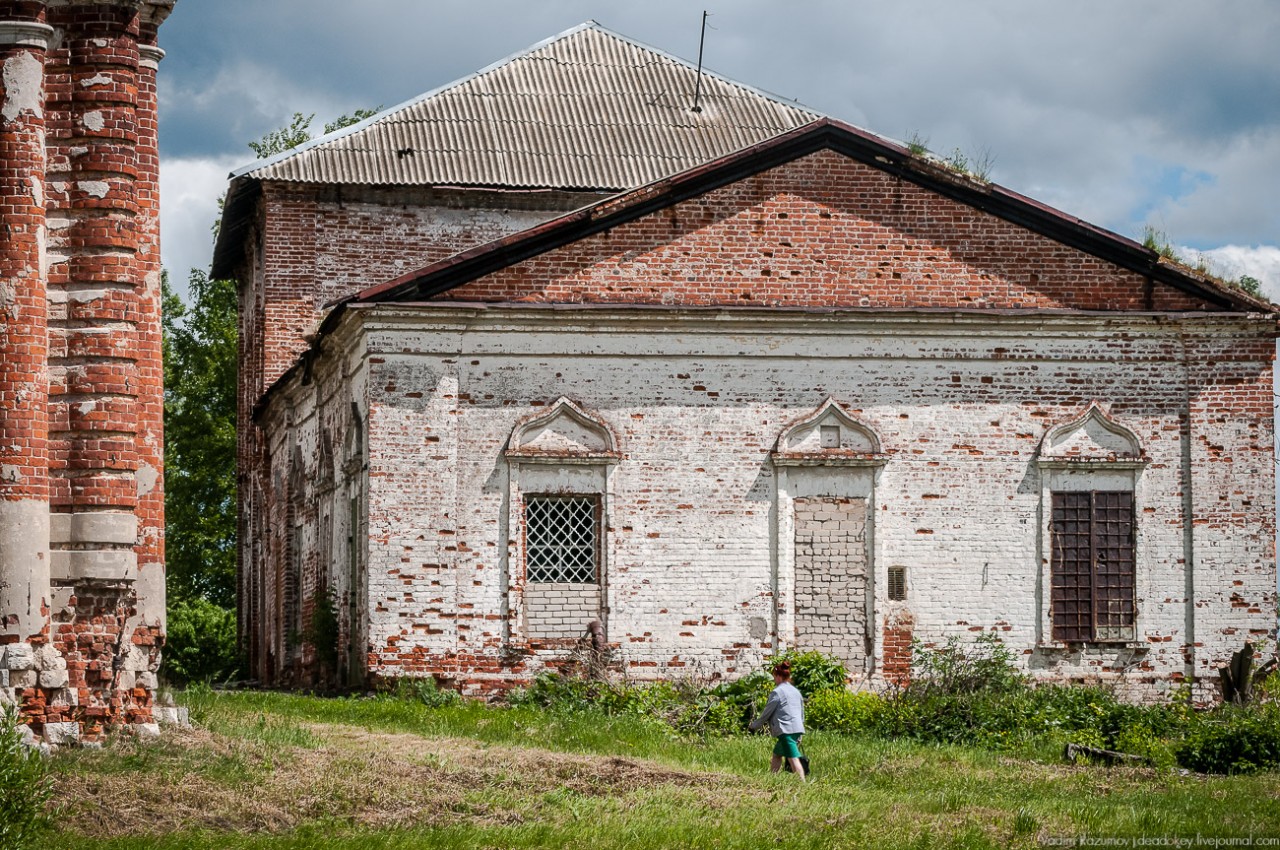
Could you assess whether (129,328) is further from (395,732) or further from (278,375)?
(278,375)

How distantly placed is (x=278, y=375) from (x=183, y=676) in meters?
7.69

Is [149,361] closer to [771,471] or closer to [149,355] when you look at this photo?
[149,355]

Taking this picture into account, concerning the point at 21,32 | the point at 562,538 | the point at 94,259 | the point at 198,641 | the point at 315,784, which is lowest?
the point at 198,641

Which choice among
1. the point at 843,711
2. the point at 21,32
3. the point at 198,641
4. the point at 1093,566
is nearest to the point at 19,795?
the point at 21,32

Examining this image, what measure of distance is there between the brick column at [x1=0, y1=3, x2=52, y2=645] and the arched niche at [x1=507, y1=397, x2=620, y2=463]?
6.87 metres

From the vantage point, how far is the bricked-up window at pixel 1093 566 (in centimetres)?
1878

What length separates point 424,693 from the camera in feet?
56.7

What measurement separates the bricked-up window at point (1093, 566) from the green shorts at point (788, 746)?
20.7 ft

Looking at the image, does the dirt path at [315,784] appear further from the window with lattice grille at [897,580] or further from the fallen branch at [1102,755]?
the window with lattice grille at [897,580]

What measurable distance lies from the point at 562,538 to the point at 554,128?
9275 mm

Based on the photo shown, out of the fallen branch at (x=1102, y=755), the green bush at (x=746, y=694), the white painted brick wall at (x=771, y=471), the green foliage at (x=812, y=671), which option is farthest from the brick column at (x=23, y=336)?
the fallen branch at (x=1102, y=755)

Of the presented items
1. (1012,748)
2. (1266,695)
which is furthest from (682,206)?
(1266,695)

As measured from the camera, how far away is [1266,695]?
18.2 metres

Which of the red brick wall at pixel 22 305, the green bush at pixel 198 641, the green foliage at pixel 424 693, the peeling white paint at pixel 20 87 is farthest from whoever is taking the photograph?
the green bush at pixel 198 641
